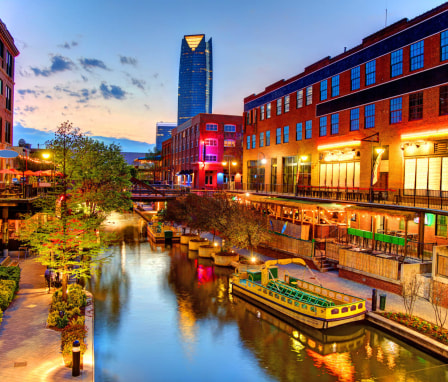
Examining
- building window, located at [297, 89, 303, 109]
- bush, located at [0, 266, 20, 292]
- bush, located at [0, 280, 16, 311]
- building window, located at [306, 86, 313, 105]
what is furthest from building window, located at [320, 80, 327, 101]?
bush, located at [0, 280, 16, 311]

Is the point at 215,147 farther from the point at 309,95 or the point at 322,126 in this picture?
the point at 322,126

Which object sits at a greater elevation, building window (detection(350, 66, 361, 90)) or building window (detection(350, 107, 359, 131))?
building window (detection(350, 66, 361, 90))

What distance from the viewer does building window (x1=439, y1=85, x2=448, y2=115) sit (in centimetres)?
2695

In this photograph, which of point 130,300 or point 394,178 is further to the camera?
point 394,178

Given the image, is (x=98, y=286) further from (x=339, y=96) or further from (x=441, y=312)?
(x=339, y=96)

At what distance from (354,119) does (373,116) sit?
2.70m

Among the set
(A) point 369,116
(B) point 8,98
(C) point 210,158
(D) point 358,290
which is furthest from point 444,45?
(C) point 210,158

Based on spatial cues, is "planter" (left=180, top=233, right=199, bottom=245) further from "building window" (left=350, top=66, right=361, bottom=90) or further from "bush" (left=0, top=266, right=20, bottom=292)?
"building window" (left=350, top=66, right=361, bottom=90)

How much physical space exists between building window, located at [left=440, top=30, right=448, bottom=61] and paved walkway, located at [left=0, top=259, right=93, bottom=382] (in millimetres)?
29513

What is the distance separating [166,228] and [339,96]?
27.1 meters

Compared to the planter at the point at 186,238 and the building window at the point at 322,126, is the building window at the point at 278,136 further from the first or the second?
the planter at the point at 186,238

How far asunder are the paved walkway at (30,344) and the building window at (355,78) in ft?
104

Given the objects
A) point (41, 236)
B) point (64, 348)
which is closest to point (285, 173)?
point (41, 236)

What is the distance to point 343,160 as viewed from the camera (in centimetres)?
3728
